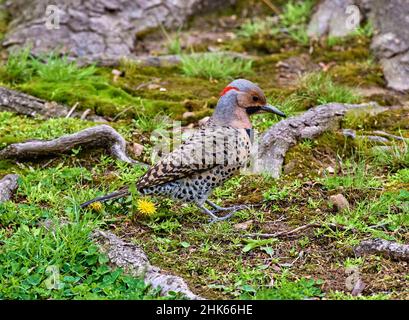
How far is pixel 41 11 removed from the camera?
10609mm

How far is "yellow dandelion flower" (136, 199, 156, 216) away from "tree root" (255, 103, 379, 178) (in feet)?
4.57

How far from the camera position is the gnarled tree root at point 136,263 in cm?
499

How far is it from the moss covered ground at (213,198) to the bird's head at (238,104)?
26.9 inches

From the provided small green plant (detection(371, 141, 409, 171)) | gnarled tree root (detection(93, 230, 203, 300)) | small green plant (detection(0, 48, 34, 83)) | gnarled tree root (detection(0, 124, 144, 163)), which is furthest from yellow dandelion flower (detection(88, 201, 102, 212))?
small green plant (detection(0, 48, 34, 83))

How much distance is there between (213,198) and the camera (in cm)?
672

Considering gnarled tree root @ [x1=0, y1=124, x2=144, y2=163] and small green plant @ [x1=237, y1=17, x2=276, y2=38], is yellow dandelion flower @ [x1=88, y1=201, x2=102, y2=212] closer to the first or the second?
Answer: gnarled tree root @ [x1=0, y1=124, x2=144, y2=163]

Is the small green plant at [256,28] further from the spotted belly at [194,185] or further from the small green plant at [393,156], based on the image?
the spotted belly at [194,185]

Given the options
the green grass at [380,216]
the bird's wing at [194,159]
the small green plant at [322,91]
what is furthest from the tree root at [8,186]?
the small green plant at [322,91]

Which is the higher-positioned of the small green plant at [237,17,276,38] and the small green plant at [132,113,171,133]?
the small green plant at [237,17,276,38]

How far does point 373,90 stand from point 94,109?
3.36 m

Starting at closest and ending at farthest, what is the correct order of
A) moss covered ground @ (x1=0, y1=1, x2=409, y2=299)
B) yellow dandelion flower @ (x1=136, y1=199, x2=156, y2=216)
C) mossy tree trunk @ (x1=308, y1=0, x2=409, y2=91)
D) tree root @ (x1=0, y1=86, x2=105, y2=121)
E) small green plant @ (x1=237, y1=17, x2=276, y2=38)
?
moss covered ground @ (x1=0, y1=1, x2=409, y2=299), yellow dandelion flower @ (x1=136, y1=199, x2=156, y2=216), tree root @ (x1=0, y1=86, x2=105, y2=121), mossy tree trunk @ (x1=308, y1=0, x2=409, y2=91), small green plant @ (x1=237, y1=17, x2=276, y2=38)

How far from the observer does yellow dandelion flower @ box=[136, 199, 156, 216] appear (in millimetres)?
6035

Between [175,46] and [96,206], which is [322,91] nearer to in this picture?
[175,46]
